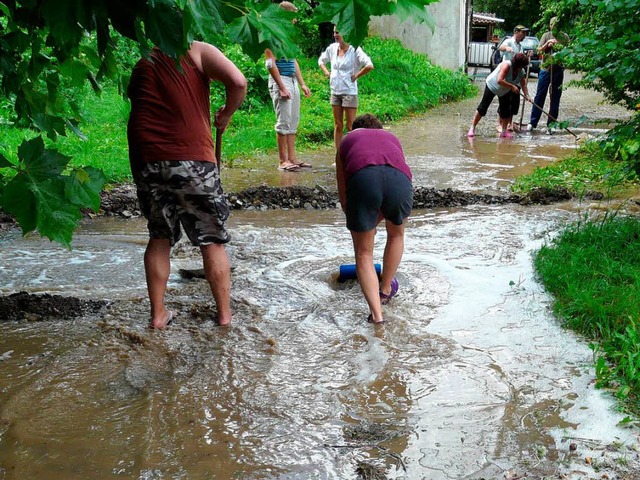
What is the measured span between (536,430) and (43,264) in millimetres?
4339

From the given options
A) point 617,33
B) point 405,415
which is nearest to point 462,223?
point 617,33

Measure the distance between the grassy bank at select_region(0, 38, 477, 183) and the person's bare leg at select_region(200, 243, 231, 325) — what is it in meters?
1.30

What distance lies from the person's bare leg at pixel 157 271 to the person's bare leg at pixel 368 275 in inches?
49.6

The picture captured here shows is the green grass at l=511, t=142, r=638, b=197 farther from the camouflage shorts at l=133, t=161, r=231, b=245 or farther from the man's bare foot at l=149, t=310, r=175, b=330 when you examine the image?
the man's bare foot at l=149, t=310, r=175, b=330

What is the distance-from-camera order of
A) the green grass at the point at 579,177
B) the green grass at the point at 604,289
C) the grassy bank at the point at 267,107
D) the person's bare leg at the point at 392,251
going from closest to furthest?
1. the green grass at the point at 604,289
2. the person's bare leg at the point at 392,251
3. the green grass at the point at 579,177
4. the grassy bank at the point at 267,107

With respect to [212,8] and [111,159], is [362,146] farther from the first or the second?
[111,159]

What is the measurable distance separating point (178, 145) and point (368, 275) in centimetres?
152

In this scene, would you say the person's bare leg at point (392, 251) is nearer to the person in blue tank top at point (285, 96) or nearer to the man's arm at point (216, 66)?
the man's arm at point (216, 66)

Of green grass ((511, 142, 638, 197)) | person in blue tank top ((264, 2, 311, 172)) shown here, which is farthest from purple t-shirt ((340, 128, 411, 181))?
person in blue tank top ((264, 2, 311, 172))

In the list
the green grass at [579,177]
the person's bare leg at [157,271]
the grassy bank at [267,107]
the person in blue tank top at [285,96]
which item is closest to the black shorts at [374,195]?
the person's bare leg at [157,271]

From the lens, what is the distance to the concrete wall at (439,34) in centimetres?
2508

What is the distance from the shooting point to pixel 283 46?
2617 mm

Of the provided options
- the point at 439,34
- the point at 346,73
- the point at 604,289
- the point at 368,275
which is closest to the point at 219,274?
the point at 368,275

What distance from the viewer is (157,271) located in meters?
4.70
